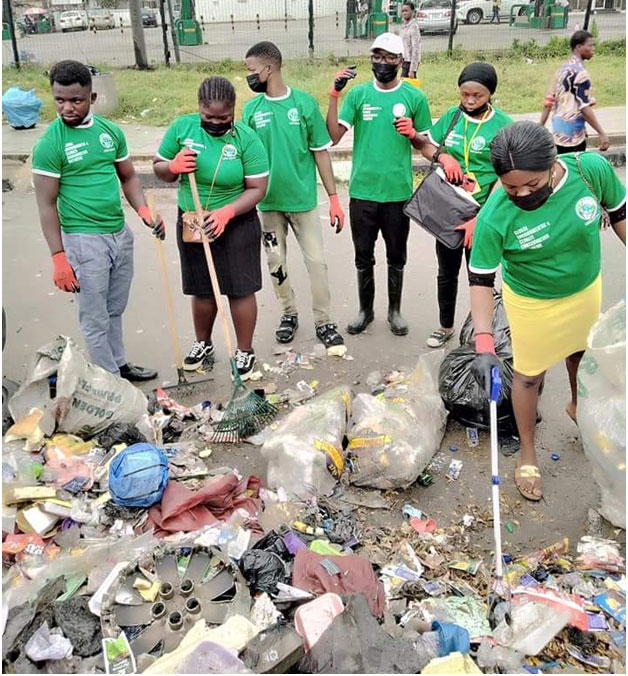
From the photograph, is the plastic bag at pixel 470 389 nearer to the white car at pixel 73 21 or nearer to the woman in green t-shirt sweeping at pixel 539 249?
the woman in green t-shirt sweeping at pixel 539 249

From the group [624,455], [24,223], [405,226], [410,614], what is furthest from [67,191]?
[24,223]

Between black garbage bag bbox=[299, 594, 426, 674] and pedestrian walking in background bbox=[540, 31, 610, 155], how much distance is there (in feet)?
19.9

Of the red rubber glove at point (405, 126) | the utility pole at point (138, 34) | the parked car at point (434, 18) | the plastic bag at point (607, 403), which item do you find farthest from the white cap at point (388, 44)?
the parked car at point (434, 18)

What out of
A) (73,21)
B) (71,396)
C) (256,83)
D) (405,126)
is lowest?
(71,396)

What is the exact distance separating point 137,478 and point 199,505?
0.32 metres

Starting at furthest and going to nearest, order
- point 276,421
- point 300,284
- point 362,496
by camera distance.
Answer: point 300,284 < point 276,421 < point 362,496

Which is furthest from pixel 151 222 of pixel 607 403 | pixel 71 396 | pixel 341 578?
pixel 607 403

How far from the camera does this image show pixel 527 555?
306 cm

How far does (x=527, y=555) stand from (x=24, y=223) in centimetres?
661

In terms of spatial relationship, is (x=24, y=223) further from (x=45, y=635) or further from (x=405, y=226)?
(x=45, y=635)

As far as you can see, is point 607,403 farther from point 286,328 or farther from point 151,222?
point 151,222

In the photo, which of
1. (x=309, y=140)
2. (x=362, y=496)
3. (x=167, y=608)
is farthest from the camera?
(x=309, y=140)

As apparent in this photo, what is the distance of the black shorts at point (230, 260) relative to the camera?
4.23 metres

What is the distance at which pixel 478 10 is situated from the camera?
75.0 feet
